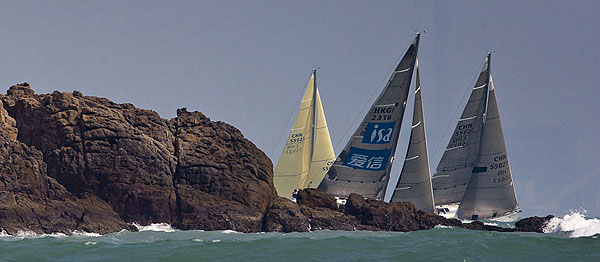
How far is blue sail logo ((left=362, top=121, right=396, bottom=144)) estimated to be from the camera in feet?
195

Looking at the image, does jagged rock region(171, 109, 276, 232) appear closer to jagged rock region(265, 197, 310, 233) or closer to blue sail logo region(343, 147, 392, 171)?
jagged rock region(265, 197, 310, 233)

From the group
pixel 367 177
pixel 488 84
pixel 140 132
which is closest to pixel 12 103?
pixel 140 132

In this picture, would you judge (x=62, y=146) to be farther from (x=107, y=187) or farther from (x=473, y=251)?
(x=473, y=251)

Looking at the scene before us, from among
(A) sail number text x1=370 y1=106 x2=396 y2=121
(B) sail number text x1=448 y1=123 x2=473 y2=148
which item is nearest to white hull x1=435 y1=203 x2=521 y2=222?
(B) sail number text x1=448 y1=123 x2=473 y2=148

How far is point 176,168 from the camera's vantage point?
50.1 metres

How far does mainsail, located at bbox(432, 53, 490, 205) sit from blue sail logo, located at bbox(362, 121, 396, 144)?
330 inches

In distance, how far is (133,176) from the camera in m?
48.7

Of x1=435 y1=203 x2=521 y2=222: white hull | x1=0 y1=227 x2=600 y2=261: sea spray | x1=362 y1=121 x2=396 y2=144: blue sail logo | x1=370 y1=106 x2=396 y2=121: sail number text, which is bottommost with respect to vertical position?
x1=0 y1=227 x2=600 y2=261: sea spray

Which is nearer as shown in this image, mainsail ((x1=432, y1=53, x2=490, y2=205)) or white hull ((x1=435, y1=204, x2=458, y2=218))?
white hull ((x1=435, y1=204, x2=458, y2=218))

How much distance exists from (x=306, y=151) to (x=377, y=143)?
11865mm

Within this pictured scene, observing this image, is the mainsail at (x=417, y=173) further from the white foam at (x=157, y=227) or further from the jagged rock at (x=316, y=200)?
the white foam at (x=157, y=227)

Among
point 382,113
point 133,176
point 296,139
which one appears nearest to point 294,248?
point 133,176

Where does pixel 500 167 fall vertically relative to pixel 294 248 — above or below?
above

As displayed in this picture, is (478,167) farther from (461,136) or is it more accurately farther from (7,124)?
(7,124)
